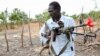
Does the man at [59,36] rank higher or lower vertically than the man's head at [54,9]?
lower

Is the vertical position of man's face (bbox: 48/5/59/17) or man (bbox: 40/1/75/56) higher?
man's face (bbox: 48/5/59/17)

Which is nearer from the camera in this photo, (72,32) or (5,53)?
(72,32)

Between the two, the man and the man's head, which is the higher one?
the man's head

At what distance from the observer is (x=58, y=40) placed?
3.96 metres

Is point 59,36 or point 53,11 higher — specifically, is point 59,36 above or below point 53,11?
below

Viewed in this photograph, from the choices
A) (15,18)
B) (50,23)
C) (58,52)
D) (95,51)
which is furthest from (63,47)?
(15,18)

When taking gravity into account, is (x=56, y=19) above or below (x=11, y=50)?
above

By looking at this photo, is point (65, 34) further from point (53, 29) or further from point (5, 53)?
point (5, 53)

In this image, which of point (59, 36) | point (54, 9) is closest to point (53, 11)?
point (54, 9)

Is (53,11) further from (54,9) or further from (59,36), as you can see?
(59,36)

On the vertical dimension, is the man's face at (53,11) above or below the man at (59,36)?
above

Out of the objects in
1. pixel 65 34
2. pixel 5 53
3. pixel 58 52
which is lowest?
pixel 5 53

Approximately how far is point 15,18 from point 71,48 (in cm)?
3654

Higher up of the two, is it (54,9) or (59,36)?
(54,9)
